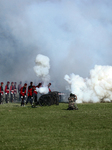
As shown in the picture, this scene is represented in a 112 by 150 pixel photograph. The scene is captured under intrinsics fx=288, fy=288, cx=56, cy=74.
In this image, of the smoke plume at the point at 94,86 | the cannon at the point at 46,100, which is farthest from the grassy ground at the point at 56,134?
the smoke plume at the point at 94,86

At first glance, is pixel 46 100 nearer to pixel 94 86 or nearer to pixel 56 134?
pixel 94 86

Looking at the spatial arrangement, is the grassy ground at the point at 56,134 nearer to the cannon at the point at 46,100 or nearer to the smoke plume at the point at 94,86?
the cannon at the point at 46,100

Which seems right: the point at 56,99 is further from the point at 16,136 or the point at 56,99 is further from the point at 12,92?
the point at 16,136

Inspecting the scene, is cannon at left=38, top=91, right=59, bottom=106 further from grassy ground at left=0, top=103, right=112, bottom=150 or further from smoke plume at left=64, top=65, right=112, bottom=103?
grassy ground at left=0, top=103, right=112, bottom=150

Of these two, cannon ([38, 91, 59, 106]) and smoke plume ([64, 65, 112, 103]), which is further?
smoke plume ([64, 65, 112, 103])

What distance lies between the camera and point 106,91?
3356 centimetres

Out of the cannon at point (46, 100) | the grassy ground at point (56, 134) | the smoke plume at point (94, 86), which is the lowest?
the grassy ground at point (56, 134)

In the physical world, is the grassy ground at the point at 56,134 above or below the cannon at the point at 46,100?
below

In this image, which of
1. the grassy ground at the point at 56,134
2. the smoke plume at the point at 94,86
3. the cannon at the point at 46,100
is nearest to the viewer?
the grassy ground at the point at 56,134

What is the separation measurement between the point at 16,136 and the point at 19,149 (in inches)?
86.9

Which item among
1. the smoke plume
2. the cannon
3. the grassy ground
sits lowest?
the grassy ground

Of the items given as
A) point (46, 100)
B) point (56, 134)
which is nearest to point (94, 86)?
point (46, 100)

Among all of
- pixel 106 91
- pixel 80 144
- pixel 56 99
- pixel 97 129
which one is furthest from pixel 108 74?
pixel 80 144

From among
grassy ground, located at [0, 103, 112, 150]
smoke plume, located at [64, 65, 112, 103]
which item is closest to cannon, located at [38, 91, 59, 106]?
smoke plume, located at [64, 65, 112, 103]
